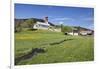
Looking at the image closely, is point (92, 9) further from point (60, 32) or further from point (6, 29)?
point (6, 29)

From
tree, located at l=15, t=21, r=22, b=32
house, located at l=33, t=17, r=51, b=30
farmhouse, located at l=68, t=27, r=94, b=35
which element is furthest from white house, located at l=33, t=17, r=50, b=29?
farmhouse, located at l=68, t=27, r=94, b=35

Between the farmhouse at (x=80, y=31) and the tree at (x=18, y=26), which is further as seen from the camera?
the farmhouse at (x=80, y=31)

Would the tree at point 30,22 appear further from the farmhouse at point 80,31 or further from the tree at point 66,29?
the farmhouse at point 80,31

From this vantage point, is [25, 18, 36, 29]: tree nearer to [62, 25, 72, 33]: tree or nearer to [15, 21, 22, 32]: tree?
[15, 21, 22, 32]: tree

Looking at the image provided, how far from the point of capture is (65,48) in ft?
7.84

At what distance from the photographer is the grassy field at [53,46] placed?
87.8 inches

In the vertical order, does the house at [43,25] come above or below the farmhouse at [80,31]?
above

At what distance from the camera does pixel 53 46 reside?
2.34 meters

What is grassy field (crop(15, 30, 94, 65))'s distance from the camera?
2229 millimetres

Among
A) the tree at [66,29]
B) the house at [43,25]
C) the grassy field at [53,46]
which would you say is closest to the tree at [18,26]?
the grassy field at [53,46]

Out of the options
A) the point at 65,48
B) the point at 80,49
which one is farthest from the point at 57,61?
the point at 80,49

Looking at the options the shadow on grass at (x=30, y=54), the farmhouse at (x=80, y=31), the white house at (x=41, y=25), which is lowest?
the shadow on grass at (x=30, y=54)

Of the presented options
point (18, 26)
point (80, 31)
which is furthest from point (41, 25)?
point (80, 31)
